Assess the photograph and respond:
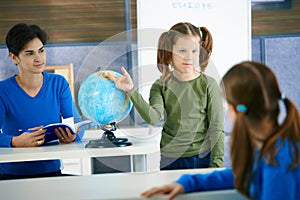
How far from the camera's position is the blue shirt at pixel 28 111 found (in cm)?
244

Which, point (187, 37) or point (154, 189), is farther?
point (187, 37)

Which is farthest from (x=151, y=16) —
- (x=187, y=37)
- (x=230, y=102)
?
(x=230, y=102)

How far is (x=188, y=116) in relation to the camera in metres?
2.01

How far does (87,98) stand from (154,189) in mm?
1329

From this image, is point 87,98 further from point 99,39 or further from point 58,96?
point 99,39

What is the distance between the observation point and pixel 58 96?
2516mm

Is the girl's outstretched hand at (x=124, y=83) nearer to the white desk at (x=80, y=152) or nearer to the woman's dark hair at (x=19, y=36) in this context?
the white desk at (x=80, y=152)

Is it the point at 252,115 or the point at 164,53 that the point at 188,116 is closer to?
the point at 164,53

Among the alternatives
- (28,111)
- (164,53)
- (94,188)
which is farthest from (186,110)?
(94,188)

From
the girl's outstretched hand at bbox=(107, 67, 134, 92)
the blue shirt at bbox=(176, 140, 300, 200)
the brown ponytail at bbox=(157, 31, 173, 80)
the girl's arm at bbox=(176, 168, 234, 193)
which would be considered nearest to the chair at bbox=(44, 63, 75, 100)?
the girl's outstretched hand at bbox=(107, 67, 134, 92)

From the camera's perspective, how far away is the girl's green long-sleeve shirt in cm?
201

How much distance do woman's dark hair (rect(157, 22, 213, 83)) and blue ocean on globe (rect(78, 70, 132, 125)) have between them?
0.25m

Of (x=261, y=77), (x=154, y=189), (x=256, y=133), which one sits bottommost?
(x=154, y=189)

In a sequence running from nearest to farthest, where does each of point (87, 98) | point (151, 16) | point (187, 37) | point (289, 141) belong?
point (289, 141) → point (187, 37) → point (87, 98) → point (151, 16)
